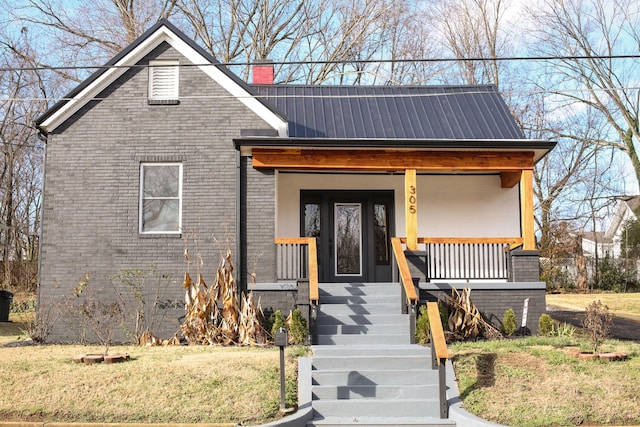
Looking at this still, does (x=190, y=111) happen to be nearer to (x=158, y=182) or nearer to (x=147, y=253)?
(x=158, y=182)

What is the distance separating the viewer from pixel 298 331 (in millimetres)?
12445

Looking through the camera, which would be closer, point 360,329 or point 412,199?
point 360,329

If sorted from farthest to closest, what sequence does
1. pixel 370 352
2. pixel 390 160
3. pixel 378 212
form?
1. pixel 378 212
2. pixel 390 160
3. pixel 370 352

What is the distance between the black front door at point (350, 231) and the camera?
54.6 feet

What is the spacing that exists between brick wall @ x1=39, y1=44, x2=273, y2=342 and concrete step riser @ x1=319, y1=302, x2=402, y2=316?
2117 millimetres

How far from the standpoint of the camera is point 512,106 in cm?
3481

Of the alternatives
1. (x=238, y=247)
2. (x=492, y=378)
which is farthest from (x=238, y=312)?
(x=492, y=378)

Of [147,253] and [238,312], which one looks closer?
[238,312]

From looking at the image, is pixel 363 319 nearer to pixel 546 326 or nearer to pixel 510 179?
pixel 546 326

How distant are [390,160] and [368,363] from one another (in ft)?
17.7

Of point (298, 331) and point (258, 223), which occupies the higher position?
point (258, 223)

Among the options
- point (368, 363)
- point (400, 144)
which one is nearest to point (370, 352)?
point (368, 363)

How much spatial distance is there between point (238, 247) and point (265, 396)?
5442 millimetres

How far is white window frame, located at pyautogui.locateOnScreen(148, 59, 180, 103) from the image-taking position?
15.3 m
